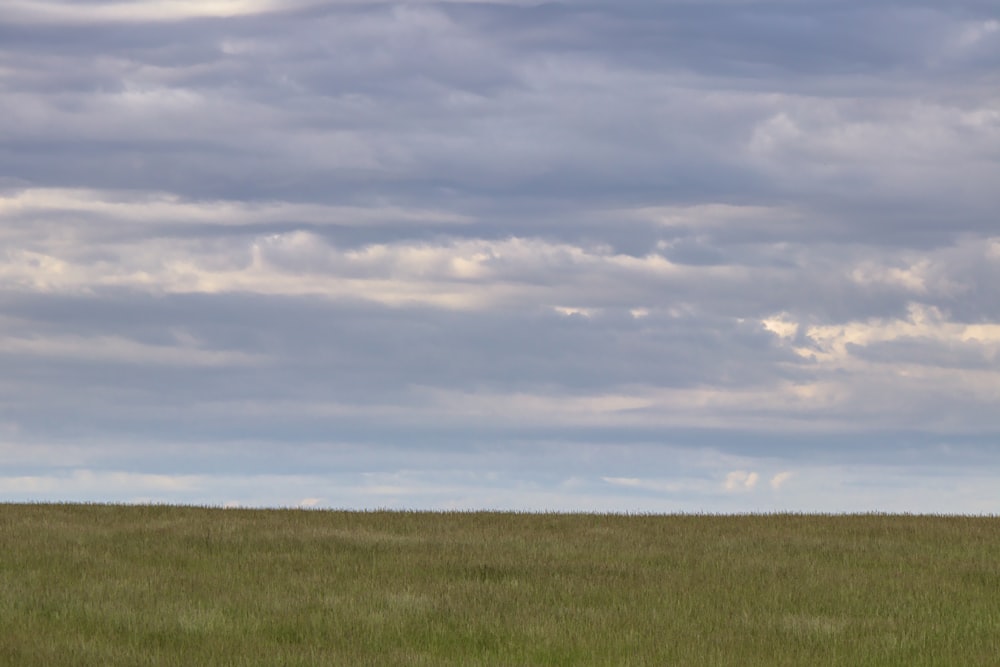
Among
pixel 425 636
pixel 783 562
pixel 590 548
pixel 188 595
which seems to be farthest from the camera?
pixel 590 548

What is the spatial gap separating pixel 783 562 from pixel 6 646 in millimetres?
12167

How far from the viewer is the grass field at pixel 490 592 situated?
13.1m

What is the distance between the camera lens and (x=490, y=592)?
54.2ft

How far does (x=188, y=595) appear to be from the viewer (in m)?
16.2

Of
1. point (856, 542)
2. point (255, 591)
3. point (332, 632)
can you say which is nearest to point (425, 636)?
point (332, 632)

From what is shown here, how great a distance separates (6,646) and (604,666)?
6.16 m

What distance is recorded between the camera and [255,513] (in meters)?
27.4

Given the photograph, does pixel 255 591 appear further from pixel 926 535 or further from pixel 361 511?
pixel 926 535

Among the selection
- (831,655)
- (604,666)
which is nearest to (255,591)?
(604,666)

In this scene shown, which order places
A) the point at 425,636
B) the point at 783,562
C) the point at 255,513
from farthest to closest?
the point at 255,513, the point at 783,562, the point at 425,636

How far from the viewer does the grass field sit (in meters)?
13.1

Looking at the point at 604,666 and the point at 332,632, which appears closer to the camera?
the point at 604,666

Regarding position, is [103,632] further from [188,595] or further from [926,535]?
[926,535]

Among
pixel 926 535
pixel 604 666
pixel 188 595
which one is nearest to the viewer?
pixel 604 666
